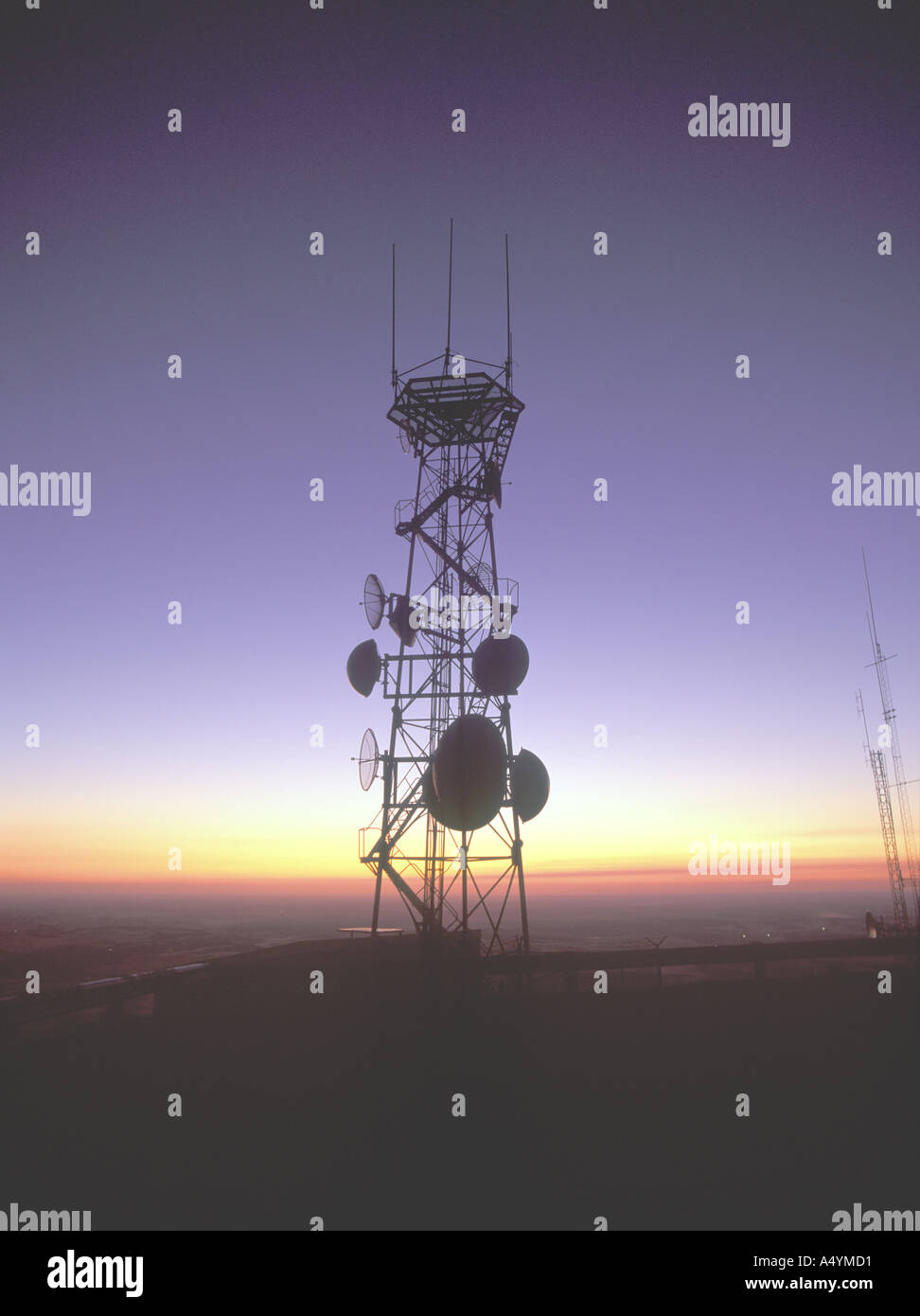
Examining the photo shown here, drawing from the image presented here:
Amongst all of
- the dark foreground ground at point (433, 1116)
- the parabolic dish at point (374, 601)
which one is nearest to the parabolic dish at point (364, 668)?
the parabolic dish at point (374, 601)

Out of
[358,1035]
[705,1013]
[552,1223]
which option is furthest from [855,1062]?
[358,1035]

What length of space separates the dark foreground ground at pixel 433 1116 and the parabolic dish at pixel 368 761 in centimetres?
629

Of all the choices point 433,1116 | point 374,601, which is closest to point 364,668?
point 374,601

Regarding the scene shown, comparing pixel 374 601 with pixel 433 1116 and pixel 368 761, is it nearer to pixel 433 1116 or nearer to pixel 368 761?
pixel 368 761

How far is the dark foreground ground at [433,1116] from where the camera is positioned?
44.6 ft

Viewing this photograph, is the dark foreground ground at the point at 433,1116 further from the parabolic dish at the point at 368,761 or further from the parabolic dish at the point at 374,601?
the parabolic dish at the point at 374,601

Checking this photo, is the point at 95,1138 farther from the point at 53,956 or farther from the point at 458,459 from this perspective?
the point at 53,956

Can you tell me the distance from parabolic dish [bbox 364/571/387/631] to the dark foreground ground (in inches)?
474

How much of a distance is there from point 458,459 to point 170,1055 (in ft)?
68.5

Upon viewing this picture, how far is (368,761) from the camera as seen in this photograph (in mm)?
24375

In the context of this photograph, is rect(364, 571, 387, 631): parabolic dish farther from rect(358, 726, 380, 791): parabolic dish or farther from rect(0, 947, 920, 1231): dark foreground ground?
rect(0, 947, 920, 1231): dark foreground ground

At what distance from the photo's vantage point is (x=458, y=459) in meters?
25.5

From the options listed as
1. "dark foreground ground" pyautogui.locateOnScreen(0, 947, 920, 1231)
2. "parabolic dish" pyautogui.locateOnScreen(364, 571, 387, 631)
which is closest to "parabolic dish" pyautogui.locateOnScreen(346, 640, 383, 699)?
"parabolic dish" pyautogui.locateOnScreen(364, 571, 387, 631)

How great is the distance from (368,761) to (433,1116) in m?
11.3
